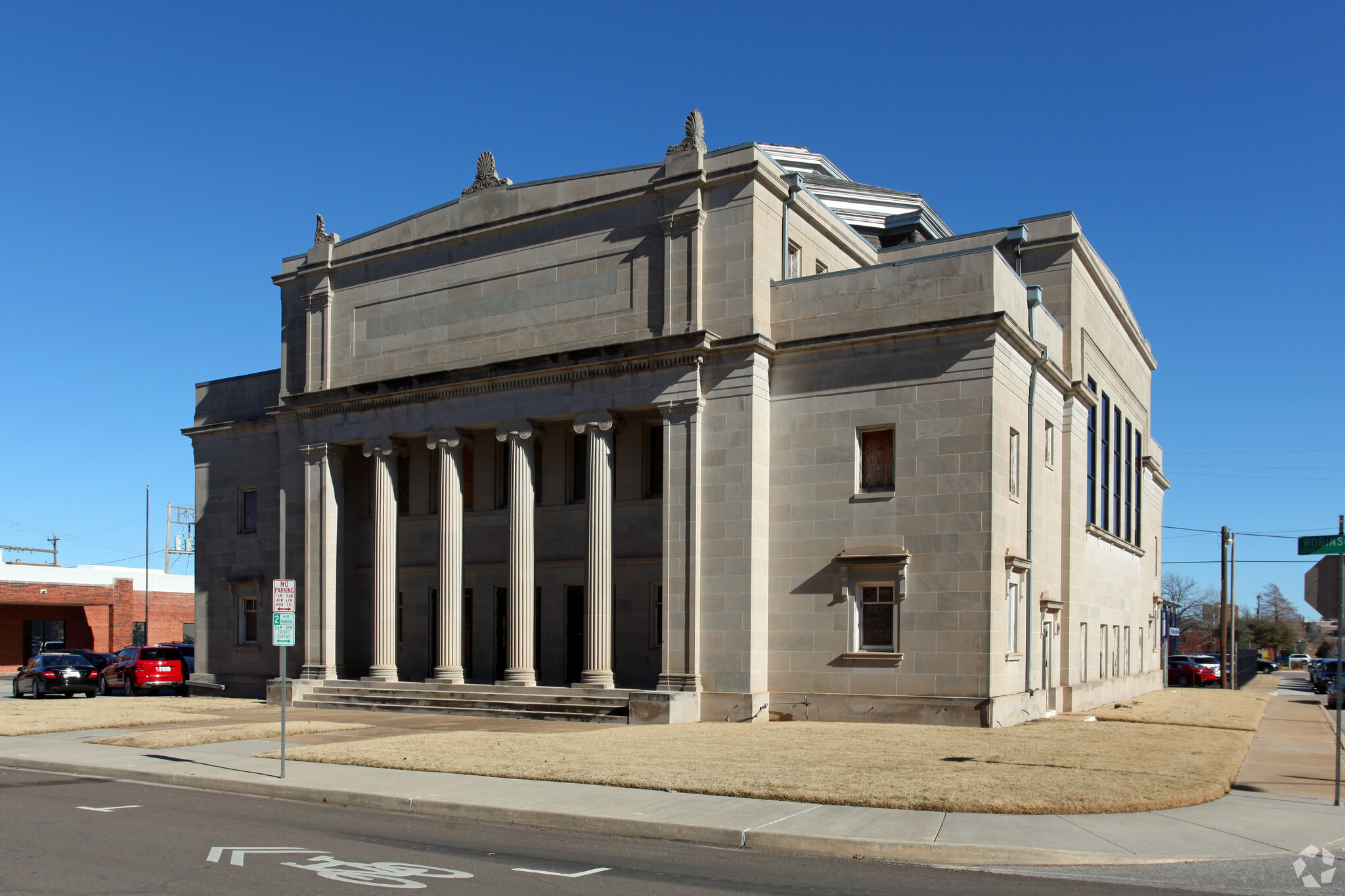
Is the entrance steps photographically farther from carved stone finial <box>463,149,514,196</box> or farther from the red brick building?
the red brick building

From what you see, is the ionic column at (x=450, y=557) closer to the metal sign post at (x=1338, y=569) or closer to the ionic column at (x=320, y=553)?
the ionic column at (x=320, y=553)

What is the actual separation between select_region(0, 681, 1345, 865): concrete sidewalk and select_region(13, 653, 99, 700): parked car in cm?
2336

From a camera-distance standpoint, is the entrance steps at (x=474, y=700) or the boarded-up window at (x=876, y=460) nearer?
the boarded-up window at (x=876, y=460)

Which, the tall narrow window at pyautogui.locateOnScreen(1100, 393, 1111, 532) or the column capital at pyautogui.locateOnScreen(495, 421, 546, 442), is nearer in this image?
the column capital at pyautogui.locateOnScreen(495, 421, 546, 442)

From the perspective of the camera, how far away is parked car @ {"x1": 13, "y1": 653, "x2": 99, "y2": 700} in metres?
37.5

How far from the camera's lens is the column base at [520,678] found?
28625mm

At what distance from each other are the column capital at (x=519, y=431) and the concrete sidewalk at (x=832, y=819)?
531 inches

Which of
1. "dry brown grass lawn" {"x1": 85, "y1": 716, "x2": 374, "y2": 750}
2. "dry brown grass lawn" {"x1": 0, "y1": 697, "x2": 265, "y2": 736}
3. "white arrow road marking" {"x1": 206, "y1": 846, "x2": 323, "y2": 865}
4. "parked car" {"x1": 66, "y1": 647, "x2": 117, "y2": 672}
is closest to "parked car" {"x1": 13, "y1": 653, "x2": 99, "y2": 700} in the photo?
"parked car" {"x1": 66, "y1": 647, "x2": 117, "y2": 672}

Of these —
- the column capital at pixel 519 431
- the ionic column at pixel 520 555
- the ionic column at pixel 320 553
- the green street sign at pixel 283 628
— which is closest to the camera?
the green street sign at pixel 283 628

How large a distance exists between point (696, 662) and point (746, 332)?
7908mm

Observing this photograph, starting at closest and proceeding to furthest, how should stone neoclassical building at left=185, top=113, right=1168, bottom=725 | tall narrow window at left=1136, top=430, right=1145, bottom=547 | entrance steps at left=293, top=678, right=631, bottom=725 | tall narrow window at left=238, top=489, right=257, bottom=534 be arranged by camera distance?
stone neoclassical building at left=185, top=113, right=1168, bottom=725 → entrance steps at left=293, top=678, right=631, bottom=725 → tall narrow window at left=238, top=489, right=257, bottom=534 → tall narrow window at left=1136, top=430, right=1145, bottom=547

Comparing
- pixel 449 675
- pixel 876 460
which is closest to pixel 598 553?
pixel 449 675

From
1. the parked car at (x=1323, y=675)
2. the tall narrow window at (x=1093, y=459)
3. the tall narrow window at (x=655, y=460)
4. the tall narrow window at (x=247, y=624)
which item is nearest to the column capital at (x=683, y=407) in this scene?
the tall narrow window at (x=655, y=460)

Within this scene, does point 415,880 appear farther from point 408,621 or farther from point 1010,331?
point 408,621
